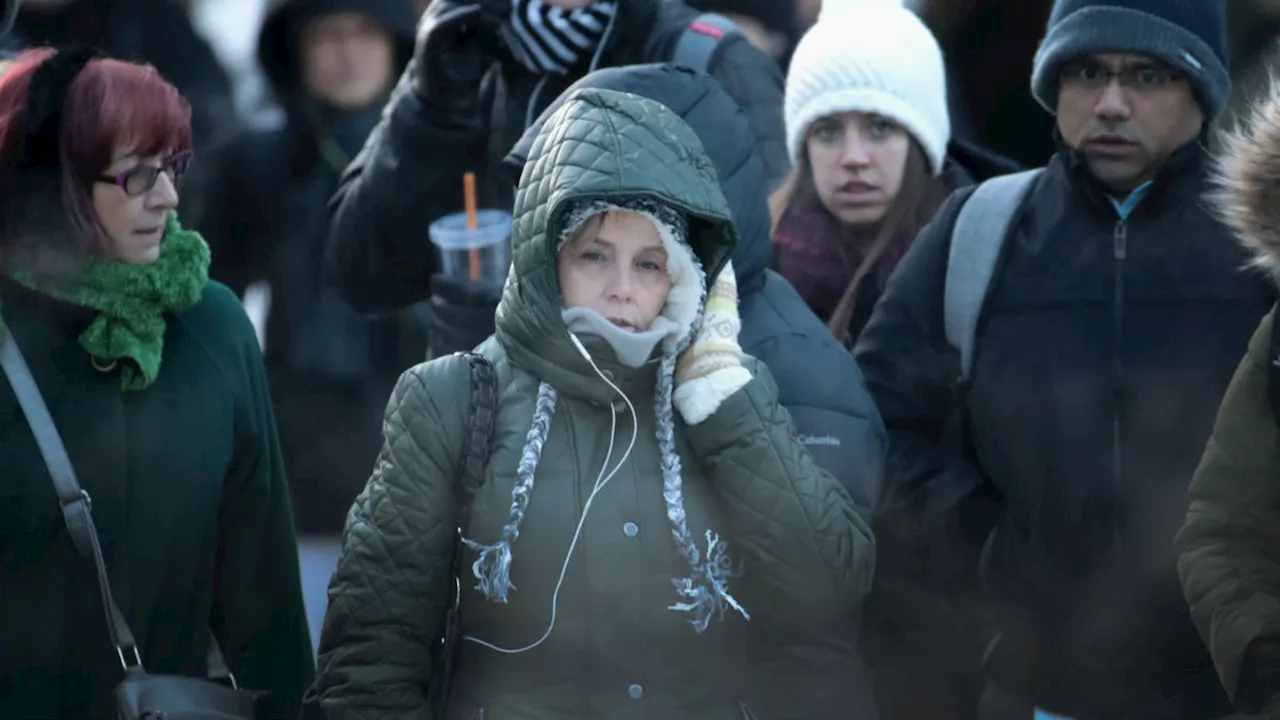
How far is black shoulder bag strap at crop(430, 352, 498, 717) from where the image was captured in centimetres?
329

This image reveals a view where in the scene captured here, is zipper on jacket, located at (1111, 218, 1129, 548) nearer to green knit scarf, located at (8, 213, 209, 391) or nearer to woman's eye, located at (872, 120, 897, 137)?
woman's eye, located at (872, 120, 897, 137)

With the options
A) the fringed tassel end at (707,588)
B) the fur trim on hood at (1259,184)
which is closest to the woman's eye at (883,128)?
the fur trim on hood at (1259,184)

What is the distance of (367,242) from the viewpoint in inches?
191

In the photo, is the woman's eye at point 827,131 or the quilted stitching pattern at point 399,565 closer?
the quilted stitching pattern at point 399,565

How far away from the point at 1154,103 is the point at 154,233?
2058 mm

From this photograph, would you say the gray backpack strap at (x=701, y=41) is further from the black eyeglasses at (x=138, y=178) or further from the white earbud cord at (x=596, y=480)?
the white earbud cord at (x=596, y=480)

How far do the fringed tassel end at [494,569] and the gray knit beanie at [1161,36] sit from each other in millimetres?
1745

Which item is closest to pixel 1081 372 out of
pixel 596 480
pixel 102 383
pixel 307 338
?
pixel 596 480

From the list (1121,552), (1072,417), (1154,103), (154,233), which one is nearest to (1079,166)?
(1154,103)

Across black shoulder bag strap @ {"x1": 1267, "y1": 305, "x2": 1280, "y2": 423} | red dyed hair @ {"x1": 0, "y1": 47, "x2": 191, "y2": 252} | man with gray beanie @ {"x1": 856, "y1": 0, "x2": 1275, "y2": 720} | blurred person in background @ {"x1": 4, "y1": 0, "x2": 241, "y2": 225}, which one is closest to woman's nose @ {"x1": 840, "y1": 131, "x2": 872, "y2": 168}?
man with gray beanie @ {"x1": 856, "y1": 0, "x2": 1275, "y2": 720}

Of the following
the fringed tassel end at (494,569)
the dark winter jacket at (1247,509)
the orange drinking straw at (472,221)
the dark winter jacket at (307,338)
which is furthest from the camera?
the dark winter jacket at (307,338)

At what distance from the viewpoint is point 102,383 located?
3.88 meters

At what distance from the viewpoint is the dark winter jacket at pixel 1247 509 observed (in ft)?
11.6

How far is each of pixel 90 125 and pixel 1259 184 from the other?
2207 millimetres
